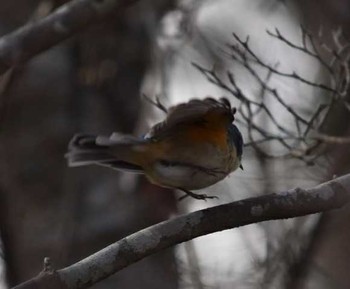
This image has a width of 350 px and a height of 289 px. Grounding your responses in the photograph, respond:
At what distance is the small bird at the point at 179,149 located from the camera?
3172 millimetres

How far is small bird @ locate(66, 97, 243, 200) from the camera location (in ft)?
10.4

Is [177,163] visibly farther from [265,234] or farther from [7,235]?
[265,234]

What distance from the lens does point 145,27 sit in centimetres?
530

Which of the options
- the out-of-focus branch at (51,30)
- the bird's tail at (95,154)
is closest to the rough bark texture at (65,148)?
the out-of-focus branch at (51,30)

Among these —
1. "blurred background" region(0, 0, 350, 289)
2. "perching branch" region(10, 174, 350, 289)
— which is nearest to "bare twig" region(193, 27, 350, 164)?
"blurred background" region(0, 0, 350, 289)

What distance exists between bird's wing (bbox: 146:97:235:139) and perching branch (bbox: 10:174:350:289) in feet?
1.06

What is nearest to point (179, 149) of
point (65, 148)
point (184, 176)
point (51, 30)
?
point (184, 176)

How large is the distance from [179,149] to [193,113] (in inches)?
4.6

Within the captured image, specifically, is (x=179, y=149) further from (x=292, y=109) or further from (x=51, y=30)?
(x=292, y=109)

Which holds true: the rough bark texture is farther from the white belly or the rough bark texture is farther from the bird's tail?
the white belly

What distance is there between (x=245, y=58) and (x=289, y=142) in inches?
16.5

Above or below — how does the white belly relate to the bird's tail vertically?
below

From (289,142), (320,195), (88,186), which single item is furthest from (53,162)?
(320,195)

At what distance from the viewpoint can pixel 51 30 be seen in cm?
371
